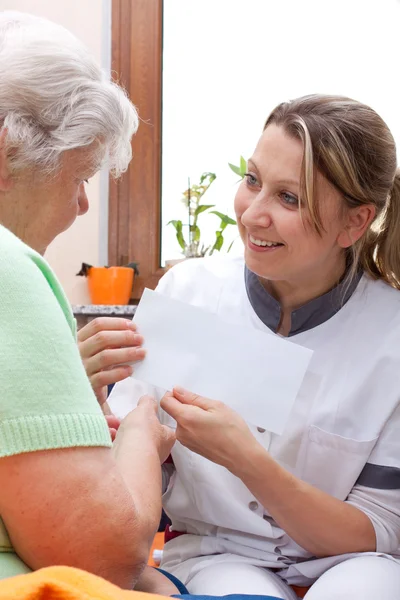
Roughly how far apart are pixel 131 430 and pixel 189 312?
0.28 meters

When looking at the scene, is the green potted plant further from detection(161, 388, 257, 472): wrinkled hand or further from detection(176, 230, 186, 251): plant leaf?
detection(161, 388, 257, 472): wrinkled hand

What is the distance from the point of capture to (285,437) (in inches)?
48.6

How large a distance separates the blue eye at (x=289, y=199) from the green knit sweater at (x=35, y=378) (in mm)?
634

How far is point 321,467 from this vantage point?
122 centimetres

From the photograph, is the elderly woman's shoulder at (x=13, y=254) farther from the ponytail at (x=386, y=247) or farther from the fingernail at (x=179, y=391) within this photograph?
the ponytail at (x=386, y=247)

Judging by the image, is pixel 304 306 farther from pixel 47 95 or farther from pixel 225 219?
pixel 225 219

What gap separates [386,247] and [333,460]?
0.42 metres

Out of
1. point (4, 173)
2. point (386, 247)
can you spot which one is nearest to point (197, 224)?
point (386, 247)

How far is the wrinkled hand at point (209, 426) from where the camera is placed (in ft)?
3.44

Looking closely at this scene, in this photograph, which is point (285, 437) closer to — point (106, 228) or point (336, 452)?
point (336, 452)

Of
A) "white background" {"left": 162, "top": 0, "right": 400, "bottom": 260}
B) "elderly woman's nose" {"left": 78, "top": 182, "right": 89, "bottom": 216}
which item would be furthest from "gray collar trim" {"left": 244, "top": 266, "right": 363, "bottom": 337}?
"white background" {"left": 162, "top": 0, "right": 400, "bottom": 260}

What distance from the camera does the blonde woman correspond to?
112cm

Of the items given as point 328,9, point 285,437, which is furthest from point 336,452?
point 328,9

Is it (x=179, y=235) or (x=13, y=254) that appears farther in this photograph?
(x=179, y=235)
